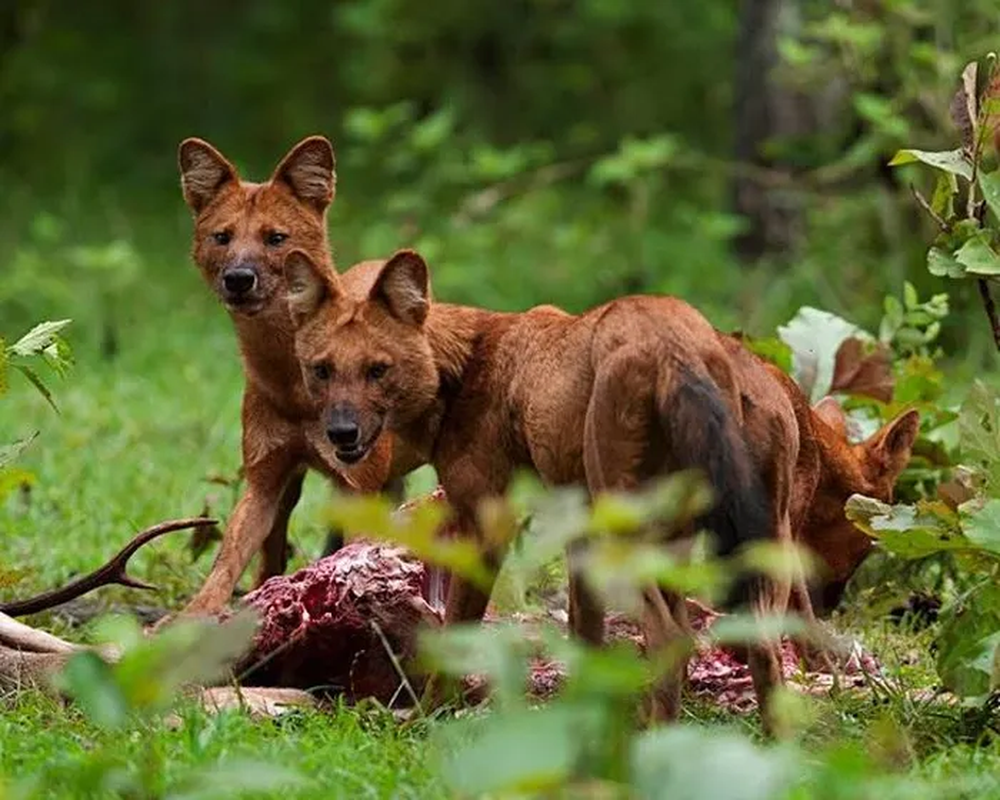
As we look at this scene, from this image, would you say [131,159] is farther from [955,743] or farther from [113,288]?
[955,743]

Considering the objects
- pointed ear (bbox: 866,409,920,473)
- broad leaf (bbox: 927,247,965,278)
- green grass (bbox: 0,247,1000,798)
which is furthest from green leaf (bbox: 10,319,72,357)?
pointed ear (bbox: 866,409,920,473)

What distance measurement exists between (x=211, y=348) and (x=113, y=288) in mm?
1347

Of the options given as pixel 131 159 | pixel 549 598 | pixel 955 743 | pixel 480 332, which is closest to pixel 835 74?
pixel 549 598

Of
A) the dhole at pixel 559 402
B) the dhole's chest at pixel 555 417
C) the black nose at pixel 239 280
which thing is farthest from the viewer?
the black nose at pixel 239 280

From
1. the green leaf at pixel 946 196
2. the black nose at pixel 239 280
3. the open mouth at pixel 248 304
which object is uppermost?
the green leaf at pixel 946 196

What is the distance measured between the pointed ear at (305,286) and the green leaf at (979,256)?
149cm

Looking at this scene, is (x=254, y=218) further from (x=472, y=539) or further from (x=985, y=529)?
(x=985, y=529)

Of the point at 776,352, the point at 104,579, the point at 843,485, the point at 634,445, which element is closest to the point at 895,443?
the point at 843,485

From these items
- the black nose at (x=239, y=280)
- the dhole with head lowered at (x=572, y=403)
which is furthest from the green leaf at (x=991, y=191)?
the black nose at (x=239, y=280)

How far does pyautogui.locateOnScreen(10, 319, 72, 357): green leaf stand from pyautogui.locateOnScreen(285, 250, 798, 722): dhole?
58 centimetres

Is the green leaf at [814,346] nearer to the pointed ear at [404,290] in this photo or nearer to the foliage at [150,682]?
the pointed ear at [404,290]

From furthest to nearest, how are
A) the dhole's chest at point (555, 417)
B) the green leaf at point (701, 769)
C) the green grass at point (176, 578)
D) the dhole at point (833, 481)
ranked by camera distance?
the dhole at point (833, 481)
the dhole's chest at point (555, 417)
the green grass at point (176, 578)
the green leaf at point (701, 769)

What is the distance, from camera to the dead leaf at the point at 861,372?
7.47 meters

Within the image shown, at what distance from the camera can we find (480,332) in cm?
584
